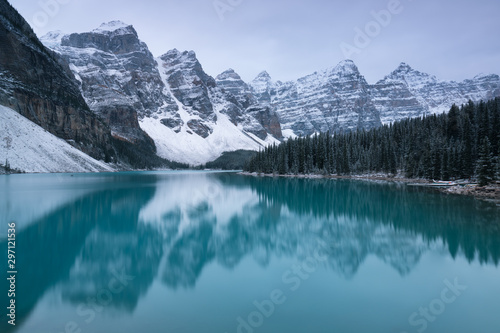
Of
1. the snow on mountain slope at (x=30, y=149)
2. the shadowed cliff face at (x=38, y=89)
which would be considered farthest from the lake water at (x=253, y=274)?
the shadowed cliff face at (x=38, y=89)

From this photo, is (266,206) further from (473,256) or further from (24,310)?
(24,310)

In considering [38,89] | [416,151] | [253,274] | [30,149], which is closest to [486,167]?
[416,151]

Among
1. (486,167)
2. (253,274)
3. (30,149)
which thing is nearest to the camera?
(253,274)

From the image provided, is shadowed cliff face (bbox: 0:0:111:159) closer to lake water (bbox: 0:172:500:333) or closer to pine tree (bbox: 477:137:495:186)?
lake water (bbox: 0:172:500:333)

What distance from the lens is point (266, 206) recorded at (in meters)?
31.5

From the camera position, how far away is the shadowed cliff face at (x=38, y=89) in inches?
3578

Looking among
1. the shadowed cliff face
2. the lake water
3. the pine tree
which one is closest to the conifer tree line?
the pine tree

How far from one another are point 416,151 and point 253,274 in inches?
2923

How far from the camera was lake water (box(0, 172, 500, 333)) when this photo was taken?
308 inches

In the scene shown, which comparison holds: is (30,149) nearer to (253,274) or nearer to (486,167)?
(253,274)

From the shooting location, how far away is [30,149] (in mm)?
72312

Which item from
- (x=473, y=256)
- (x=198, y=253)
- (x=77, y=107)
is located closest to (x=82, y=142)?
(x=77, y=107)

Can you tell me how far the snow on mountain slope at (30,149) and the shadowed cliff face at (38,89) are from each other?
11.9 m

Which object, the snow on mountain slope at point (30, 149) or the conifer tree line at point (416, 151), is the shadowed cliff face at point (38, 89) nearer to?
the snow on mountain slope at point (30, 149)
